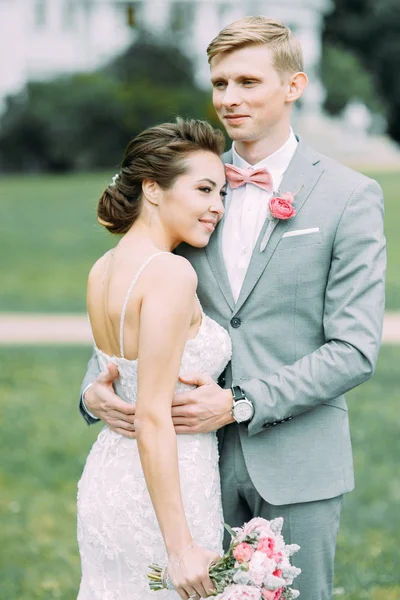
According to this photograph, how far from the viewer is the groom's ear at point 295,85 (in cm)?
376

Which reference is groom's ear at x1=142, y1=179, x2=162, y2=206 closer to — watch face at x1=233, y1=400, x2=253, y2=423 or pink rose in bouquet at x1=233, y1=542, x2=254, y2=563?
watch face at x1=233, y1=400, x2=253, y2=423

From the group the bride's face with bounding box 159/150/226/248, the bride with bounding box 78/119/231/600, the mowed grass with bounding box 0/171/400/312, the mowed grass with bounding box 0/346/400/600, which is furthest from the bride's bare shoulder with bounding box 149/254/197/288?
the mowed grass with bounding box 0/171/400/312

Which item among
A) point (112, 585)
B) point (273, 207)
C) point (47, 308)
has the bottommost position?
point (47, 308)

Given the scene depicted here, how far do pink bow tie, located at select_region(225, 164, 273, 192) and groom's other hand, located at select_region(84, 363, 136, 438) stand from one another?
880mm

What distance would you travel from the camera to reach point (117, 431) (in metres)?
3.71

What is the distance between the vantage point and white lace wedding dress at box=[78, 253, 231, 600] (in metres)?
3.60

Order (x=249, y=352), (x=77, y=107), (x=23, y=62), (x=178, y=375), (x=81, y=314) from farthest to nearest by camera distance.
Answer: (x=23, y=62) → (x=77, y=107) → (x=81, y=314) → (x=249, y=352) → (x=178, y=375)

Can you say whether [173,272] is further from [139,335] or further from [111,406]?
[111,406]

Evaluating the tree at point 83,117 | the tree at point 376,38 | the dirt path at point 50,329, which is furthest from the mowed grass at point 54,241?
the tree at point 376,38

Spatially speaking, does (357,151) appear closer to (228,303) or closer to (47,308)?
(47,308)

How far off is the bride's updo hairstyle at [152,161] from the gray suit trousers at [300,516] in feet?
3.06

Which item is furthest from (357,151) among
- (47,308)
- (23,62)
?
(47,308)

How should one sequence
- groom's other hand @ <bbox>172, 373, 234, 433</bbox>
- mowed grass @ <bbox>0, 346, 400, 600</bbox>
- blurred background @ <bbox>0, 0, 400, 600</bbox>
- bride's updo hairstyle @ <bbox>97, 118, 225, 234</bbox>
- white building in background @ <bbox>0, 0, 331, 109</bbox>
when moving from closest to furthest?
groom's other hand @ <bbox>172, 373, 234, 433</bbox> < bride's updo hairstyle @ <bbox>97, 118, 225, 234</bbox> < mowed grass @ <bbox>0, 346, 400, 600</bbox> < blurred background @ <bbox>0, 0, 400, 600</bbox> < white building in background @ <bbox>0, 0, 331, 109</bbox>

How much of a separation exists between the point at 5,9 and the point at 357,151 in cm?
2483
